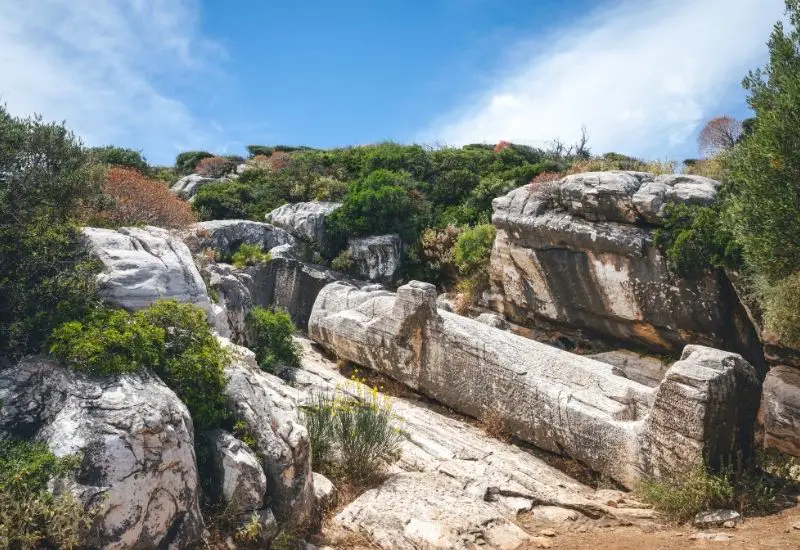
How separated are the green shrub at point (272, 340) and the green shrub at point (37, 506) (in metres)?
6.24

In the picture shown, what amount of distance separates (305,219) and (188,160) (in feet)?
58.1

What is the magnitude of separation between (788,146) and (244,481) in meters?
9.68

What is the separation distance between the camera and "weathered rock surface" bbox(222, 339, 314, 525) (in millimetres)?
5559

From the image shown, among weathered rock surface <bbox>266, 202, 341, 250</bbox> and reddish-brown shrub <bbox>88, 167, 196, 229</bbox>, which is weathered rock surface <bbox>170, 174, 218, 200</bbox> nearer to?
weathered rock surface <bbox>266, 202, 341, 250</bbox>

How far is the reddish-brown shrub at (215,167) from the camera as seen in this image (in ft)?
91.5

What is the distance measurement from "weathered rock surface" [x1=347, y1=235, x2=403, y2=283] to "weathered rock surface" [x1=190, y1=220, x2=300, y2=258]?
2.00 meters

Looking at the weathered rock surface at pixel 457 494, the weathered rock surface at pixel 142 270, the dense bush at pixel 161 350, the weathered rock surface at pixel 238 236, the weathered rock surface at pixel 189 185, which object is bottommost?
the weathered rock surface at pixel 457 494

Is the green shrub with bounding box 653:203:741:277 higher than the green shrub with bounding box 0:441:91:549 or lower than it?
higher

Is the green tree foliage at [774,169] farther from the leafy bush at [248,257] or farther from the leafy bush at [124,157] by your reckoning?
the leafy bush at [124,157]

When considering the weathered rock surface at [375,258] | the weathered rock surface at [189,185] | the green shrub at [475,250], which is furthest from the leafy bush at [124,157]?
the green shrub at [475,250]

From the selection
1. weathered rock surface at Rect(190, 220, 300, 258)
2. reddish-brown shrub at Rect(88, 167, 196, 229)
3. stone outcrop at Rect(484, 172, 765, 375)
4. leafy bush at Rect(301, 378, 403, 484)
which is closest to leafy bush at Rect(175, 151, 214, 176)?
weathered rock surface at Rect(190, 220, 300, 258)

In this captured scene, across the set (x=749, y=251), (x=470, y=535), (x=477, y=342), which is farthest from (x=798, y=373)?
(x=470, y=535)

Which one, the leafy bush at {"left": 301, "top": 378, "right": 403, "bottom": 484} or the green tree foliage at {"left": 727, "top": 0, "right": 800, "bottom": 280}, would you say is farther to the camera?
the green tree foliage at {"left": 727, "top": 0, "right": 800, "bottom": 280}

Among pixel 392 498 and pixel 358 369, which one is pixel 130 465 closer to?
pixel 392 498
